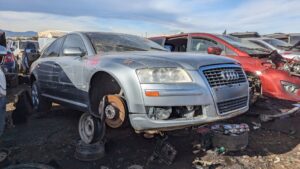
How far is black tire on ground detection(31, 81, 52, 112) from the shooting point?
6211 mm

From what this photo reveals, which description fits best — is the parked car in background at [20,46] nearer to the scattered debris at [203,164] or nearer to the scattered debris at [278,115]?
the scattered debris at [278,115]

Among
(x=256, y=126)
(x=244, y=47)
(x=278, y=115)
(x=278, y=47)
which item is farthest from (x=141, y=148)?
(x=278, y=47)

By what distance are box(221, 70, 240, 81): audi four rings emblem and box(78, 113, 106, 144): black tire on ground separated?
5.26 ft

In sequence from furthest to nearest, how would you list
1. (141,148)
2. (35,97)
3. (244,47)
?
(244,47) → (35,97) → (141,148)

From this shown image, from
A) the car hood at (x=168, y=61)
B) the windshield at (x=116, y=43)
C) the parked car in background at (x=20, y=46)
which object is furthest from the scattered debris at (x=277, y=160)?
the parked car in background at (x=20, y=46)

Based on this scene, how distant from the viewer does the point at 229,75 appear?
4.16 metres

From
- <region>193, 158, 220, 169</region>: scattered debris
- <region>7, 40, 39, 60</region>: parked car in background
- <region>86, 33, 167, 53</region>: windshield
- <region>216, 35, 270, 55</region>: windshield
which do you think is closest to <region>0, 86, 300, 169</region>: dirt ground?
<region>193, 158, 220, 169</region>: scattered debris

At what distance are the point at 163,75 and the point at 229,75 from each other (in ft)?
3.19

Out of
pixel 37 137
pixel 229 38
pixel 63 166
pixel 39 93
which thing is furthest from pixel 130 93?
pixel 229 38

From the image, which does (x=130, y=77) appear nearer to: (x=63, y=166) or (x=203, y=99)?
(x=203, y=99)

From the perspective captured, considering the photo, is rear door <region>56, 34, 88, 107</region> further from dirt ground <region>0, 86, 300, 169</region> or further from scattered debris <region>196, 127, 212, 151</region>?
scattered debris <region>196, 127, 212, 151</region>

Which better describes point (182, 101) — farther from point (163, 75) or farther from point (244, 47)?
point (244, 47)

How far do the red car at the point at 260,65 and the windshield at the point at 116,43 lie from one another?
141cm

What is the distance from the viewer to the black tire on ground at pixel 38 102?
621cm
